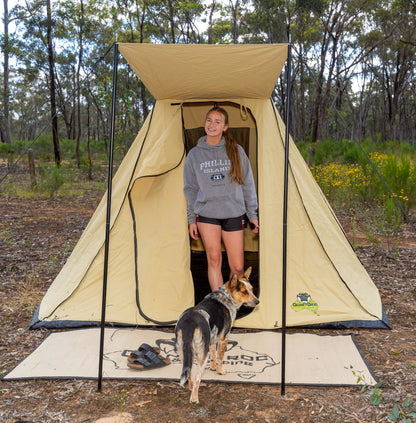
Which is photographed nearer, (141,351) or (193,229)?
(141,351)

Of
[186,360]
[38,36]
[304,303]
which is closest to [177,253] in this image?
[304,303]

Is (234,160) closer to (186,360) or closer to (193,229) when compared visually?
(193,229)

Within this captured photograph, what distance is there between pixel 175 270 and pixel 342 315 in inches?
55.3

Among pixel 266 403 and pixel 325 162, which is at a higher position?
pixel 325 162

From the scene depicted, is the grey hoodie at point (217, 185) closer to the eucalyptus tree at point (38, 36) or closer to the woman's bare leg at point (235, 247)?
the woman's bare leg at point (235, 247)

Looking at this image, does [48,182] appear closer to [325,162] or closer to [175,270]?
[325,162]

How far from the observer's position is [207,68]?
287 centimetres

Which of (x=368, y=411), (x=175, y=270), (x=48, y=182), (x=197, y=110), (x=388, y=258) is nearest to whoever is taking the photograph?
(x=368, y=411)

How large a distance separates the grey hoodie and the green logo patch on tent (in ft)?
2.62

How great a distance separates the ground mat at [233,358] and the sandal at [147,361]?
1.0 inches

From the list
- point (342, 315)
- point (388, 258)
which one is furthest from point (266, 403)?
point (388, 258)

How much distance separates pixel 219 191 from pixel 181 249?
27.0 inches

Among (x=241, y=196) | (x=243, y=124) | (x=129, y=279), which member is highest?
(x=243, y=124)

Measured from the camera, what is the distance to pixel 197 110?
4.36 m
